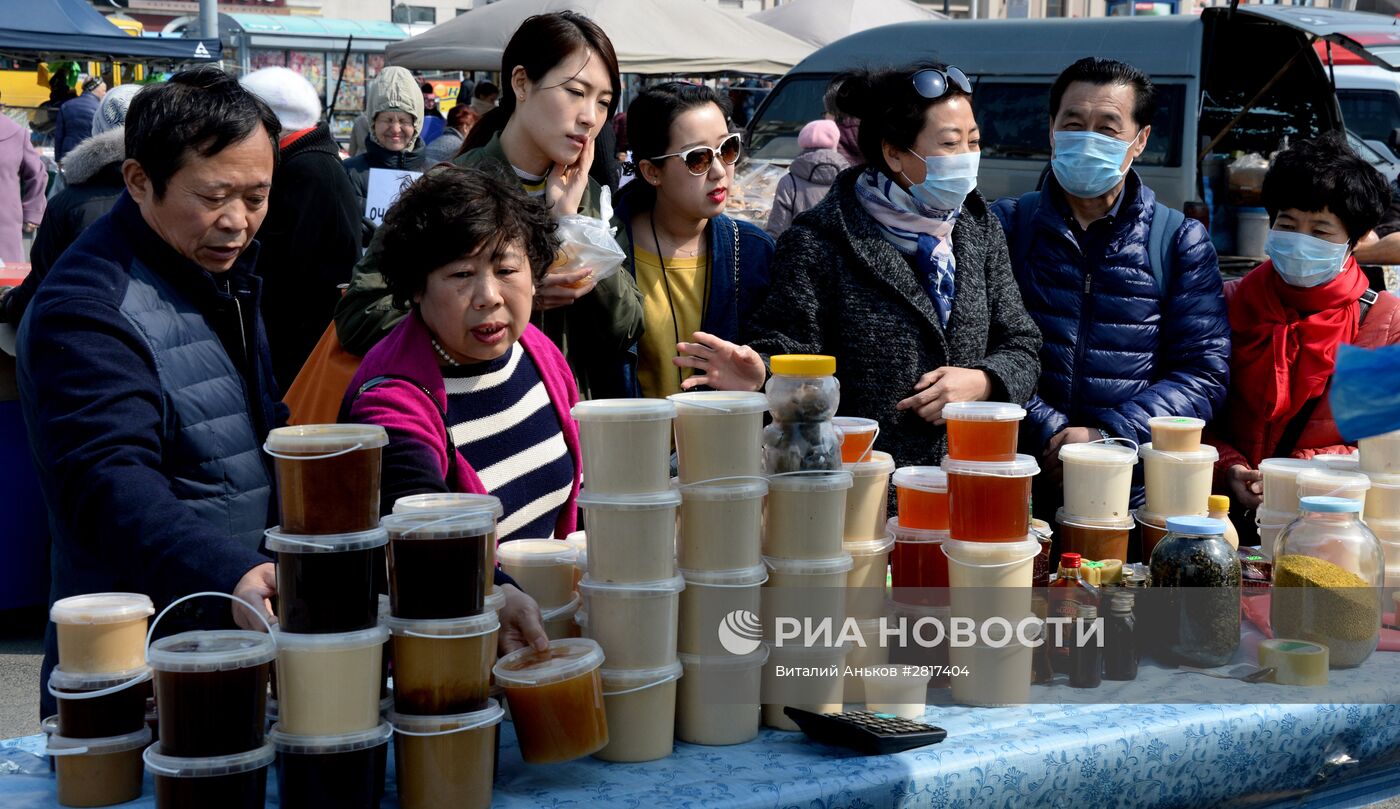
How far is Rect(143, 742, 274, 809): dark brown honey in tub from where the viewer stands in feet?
5.68

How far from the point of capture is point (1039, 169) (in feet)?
32.2

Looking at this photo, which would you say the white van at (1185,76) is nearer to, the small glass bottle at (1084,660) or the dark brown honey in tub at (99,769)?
the small glass bottle at (1084,660)

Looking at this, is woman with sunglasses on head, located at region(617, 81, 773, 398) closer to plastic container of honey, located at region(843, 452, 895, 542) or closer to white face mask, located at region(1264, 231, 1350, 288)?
plastic container of honey, located at region(843, 452, 895, 542)

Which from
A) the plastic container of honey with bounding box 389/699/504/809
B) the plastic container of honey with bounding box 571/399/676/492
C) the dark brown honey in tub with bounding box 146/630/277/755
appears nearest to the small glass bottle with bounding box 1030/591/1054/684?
the plastic container of honey with bounding box 571/399/676/492

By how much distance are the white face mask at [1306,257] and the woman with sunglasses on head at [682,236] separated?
4.40 ft

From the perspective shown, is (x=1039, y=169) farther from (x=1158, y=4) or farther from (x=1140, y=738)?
(x=1158, y=4)

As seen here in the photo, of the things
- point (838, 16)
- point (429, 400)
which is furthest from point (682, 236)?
point (838, 16)

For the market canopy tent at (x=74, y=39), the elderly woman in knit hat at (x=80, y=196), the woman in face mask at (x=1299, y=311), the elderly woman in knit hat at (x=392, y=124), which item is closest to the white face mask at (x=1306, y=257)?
the woman in face mask at (x=1299, y=311)

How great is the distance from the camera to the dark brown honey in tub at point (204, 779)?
1.73 meters

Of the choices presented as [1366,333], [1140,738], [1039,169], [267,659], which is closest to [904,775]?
[1140,738]

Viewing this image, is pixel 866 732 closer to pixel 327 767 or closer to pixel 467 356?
pixel 327 767

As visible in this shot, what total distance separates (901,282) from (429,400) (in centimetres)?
125

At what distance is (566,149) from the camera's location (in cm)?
306

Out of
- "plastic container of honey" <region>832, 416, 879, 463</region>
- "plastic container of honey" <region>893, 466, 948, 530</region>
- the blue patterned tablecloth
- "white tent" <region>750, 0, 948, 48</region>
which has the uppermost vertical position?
"white tent" <region>750, 0, 948, 48</region>
